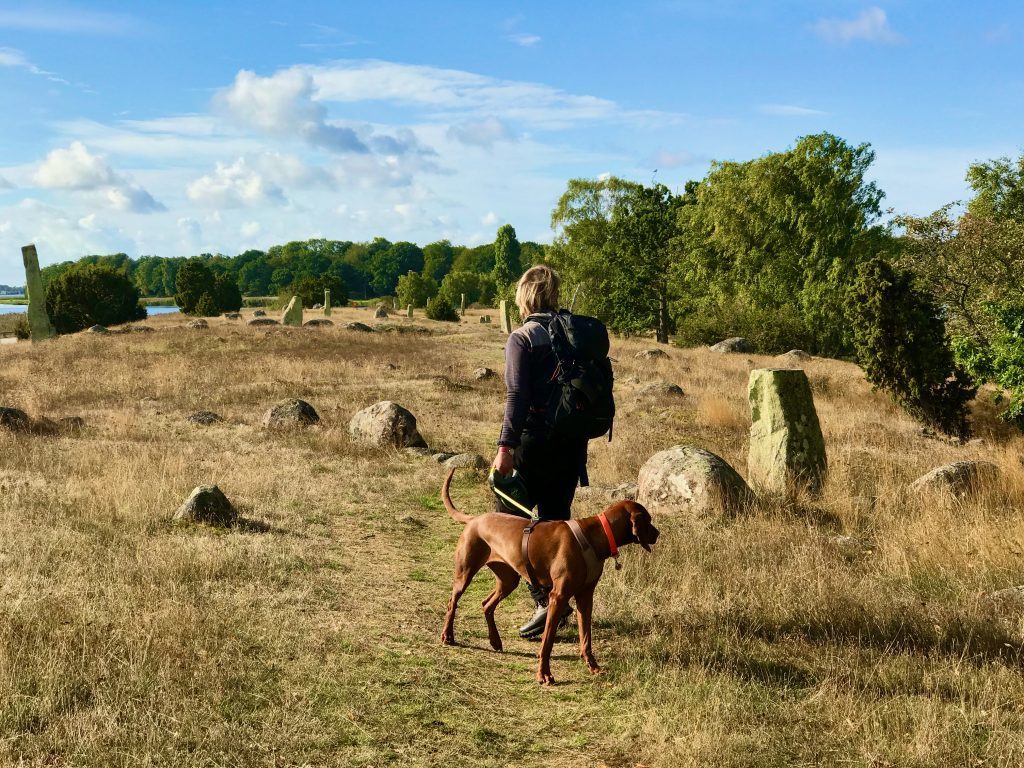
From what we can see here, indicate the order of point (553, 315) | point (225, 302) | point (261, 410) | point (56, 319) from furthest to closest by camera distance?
1. point (225, 302)
2. point (56, 319)
3. point (261, 410)
4. point (553, 315)

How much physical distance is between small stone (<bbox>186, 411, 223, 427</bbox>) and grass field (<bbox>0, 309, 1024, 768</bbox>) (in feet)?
9.57

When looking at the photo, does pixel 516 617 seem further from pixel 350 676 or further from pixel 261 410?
pixel 261 410

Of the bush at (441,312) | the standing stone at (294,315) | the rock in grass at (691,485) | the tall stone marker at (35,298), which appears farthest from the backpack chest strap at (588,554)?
the bush at (441,312)

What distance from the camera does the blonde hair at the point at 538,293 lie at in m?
5.31

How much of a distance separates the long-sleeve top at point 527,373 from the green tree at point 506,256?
251ft

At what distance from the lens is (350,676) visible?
15.7ft

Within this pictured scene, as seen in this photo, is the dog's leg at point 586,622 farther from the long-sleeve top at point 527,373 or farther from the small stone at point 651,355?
the small stone at point 651,355

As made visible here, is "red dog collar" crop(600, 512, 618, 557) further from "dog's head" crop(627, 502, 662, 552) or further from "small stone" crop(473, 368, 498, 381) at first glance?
"small stone" crop(473, 368, 498, 381)

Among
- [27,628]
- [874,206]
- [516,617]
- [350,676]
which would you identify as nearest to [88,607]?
[27,628]

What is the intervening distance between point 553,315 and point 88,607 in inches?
150

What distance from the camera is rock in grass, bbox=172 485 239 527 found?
7.99 metres

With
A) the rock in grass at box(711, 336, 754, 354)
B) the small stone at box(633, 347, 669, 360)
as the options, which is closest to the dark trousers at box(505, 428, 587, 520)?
the small stone at box(633, 347, 669, 360)

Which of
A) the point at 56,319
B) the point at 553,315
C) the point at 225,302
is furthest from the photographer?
the point at 225,302

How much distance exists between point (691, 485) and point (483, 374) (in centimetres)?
1468
